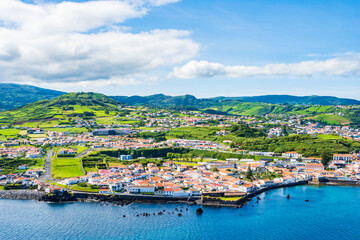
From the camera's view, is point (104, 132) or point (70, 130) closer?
point (70, 130)

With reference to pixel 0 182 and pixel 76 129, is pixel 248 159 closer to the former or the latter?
pixel 0 182

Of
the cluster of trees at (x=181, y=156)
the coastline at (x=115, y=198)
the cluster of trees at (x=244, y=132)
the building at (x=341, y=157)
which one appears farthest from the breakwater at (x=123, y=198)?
the cluster of trees at (x=244, y=132)

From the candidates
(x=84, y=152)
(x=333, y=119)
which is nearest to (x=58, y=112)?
(x=84, y=152)

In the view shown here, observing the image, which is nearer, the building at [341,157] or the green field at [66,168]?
the green field at [66,168]

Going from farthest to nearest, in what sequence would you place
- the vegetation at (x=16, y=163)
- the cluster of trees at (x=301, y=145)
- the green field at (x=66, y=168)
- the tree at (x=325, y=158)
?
the cluster of trees at (x=301, y=145), the tree at (x=325, y=158), the vegetation at (x=16, y=163), the green field at (x=66, y=168)

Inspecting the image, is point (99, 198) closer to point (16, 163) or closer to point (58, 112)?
point (16, 163)

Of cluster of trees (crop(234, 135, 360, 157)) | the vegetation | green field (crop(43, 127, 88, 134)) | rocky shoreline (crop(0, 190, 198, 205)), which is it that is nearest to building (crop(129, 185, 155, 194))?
rocky shoreline (crop(0, 190, 198, 205))

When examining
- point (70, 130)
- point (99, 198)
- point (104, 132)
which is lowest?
point (99, 198)

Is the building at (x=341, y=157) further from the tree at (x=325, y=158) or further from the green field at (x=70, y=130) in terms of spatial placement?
the green field at (x=70, y=130)

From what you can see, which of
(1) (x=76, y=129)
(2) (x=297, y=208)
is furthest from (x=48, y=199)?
(1) (x=76, y=129)
